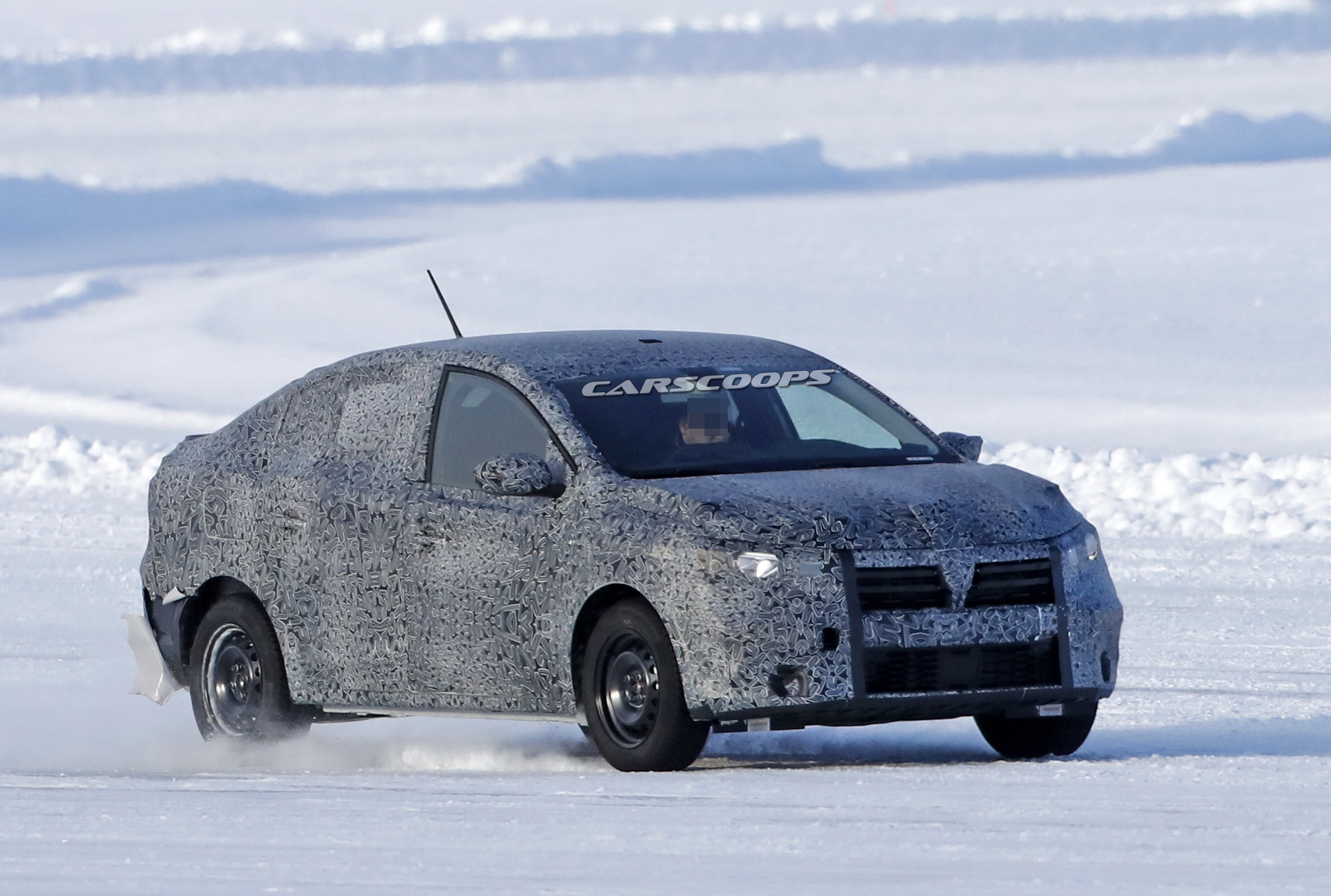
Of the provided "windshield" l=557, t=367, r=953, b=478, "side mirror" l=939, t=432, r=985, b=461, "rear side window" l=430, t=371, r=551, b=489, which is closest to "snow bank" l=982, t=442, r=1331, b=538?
"side mirror" l=939, t=432, r=985, b=461

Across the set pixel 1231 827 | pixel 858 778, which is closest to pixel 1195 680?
pixel 858 778

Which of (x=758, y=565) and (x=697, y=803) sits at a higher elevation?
(x=758, y=565)

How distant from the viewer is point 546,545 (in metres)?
7.93

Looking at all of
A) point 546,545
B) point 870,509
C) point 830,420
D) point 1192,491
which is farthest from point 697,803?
point 1192,491

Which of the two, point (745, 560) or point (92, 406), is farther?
point (92, 406)

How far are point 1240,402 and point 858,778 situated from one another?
21.4 meters

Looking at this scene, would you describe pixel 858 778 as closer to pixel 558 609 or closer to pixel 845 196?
pixel 558 609

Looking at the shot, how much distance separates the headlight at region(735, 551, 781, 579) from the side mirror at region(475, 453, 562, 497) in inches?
31.3

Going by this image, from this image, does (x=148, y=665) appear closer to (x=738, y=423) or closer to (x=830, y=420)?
(x=738, y=423)

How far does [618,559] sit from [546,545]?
1.16ft

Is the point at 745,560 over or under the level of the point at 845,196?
under

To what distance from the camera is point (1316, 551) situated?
15.4m

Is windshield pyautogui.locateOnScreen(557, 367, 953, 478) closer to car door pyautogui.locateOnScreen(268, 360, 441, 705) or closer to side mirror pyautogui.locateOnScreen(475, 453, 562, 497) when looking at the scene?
side mirror pyautogui.locateOnScreen(475, 453, 562, 497)

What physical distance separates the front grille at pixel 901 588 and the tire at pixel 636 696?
58 cm
